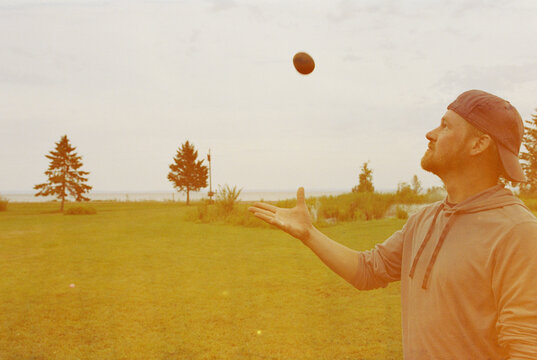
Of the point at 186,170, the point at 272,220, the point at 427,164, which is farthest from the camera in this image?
the point at 186,170

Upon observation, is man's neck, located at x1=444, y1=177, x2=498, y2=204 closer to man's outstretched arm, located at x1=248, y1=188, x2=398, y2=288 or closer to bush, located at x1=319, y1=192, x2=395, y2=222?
man's outstretched arm, located at x1=248, y1=188, x2=398, y2=288

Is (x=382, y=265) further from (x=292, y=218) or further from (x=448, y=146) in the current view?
(x=448, y=146)

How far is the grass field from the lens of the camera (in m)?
5.46

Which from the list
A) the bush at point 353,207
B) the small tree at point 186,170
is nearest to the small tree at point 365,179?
the bush at point 353,207

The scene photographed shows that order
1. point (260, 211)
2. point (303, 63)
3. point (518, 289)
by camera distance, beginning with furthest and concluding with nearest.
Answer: point (303, 63)
point (260, 211)
point (518, 289)

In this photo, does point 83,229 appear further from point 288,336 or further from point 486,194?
point 486,194

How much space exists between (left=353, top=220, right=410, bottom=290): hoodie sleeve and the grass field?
9.70 feet

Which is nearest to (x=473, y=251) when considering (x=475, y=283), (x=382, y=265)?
(x=475, y=283)

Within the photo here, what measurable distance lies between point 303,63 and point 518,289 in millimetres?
2543

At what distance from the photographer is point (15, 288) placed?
851 cm

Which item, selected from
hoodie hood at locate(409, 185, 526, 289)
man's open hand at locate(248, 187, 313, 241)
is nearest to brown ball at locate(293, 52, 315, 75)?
man's open hand at locate(248, 187, 313, 241)

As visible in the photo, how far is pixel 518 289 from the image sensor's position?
1.69 m

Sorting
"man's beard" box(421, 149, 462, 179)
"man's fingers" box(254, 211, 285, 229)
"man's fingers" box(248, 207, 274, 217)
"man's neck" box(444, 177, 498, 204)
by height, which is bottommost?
"man's fingers" box(254, 211, 285, 229)

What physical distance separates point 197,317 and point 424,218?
16.8 feet
